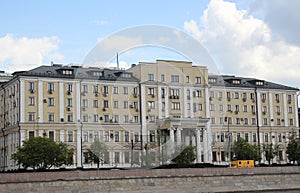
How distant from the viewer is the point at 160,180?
4878cm

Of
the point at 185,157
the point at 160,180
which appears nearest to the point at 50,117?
the point at 185,157

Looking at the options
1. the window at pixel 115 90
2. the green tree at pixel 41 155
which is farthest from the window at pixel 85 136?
the green tree at pixel 41 155

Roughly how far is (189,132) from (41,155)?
27058mm

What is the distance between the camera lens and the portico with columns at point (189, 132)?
250ft

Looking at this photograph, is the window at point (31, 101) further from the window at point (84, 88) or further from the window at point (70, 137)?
the window at point (84, 88)

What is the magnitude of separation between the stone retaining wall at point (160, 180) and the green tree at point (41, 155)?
2189cm

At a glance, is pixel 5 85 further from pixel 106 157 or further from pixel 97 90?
pixel 106 157

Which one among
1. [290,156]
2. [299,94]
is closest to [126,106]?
[290,156]

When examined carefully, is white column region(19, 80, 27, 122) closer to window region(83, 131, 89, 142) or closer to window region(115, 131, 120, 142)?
window region(83, 131, 89, 142)

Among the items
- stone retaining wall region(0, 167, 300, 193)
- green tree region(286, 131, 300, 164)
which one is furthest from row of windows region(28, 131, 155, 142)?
→ stone retaining wall region(0, 167, 300, 193)

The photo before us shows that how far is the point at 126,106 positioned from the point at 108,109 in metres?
3.37

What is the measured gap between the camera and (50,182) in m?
43.7

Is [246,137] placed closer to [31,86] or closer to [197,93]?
[197,93]

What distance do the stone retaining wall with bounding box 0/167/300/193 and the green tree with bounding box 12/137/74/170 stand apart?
21.9m
